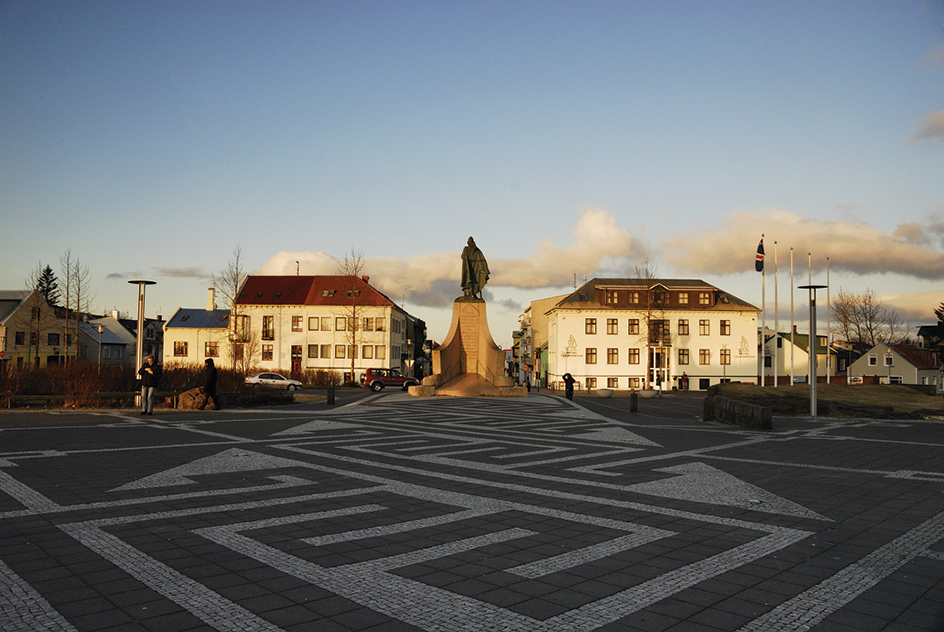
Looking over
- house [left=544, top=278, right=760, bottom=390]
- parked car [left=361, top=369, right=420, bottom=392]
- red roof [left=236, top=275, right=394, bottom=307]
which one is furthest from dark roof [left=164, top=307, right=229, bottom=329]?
house [left=544, top=278, right=760, bottom=390]

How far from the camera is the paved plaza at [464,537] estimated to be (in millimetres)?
4312

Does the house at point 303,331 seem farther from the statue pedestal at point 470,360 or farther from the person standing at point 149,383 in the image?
the person standing at point 149,383

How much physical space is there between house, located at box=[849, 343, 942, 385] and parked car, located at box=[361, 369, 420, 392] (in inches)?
1753

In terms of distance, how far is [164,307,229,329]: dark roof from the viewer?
6519cm

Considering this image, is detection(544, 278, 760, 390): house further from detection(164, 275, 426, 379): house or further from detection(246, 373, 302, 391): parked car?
detection(246, 373, 302, 391): parked car

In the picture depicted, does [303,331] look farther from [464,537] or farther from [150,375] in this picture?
[464,537]

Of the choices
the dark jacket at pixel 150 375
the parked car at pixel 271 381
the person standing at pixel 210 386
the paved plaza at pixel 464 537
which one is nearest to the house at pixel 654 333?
the parked car at pixel 271 381

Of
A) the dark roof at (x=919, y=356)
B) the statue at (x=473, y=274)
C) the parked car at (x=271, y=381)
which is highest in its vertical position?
the statue at (x=473, y=274)

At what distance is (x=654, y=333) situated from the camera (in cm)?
5666

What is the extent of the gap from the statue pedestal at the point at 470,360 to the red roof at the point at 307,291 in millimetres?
30226

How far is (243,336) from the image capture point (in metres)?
57.3

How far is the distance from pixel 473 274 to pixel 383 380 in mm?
13604

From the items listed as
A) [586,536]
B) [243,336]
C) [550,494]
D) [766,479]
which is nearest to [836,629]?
[586,536]

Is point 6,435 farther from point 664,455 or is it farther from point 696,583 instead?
point 696,583
